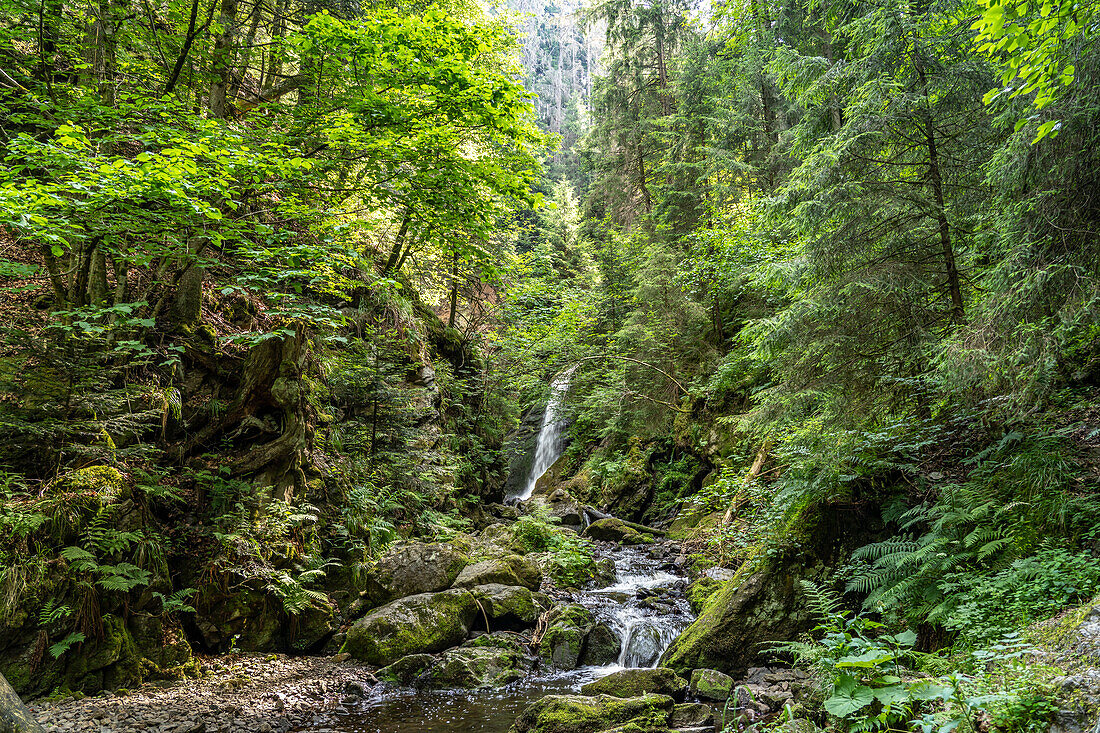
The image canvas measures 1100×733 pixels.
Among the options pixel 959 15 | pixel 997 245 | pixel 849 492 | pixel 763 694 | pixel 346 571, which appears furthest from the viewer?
pixel 346 571

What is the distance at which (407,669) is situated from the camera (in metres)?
7.04

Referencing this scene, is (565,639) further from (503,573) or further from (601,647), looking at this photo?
(503,573)

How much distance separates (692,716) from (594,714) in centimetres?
104

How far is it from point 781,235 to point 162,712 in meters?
11.8

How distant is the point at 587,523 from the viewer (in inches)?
647

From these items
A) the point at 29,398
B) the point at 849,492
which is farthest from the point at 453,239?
the point at 849,492

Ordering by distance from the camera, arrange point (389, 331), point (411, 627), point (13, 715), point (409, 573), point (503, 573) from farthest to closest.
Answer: point (389, 331)
point (503, 573)
point (409, 573)
point (411, 627)
point (13, 715)

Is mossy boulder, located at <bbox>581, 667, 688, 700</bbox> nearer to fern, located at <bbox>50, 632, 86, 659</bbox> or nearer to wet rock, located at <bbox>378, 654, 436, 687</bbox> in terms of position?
wet rock, located at <bbox>378, 654, 436, 687</bbox>

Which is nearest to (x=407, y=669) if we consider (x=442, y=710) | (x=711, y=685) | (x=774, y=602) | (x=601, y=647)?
(x=442, y=710)

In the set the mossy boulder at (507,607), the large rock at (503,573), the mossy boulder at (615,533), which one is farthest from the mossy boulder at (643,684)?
the mossy boulder at (615,533)

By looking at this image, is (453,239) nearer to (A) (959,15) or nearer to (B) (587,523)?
(A) (959,15)

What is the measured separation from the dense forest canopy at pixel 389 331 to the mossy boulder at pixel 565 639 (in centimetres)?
193

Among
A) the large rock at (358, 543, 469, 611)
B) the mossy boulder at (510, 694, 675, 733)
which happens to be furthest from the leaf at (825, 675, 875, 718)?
the large rock at (358, 543, 469, 611)

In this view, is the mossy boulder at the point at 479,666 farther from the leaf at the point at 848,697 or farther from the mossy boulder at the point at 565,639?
the leaf at the point at 848,697
